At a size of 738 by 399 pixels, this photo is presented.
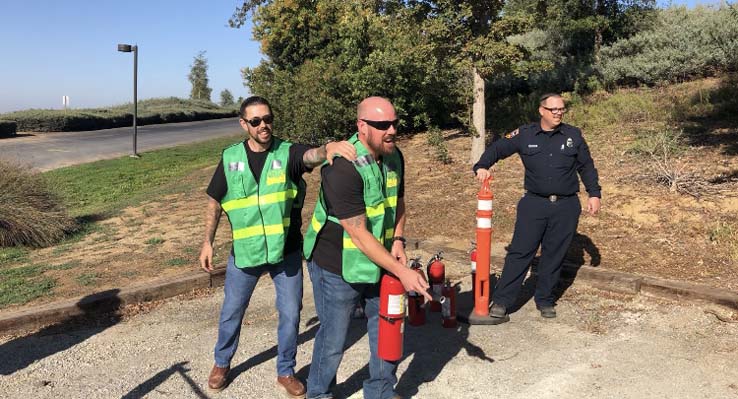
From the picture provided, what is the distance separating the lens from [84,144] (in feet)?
84.7

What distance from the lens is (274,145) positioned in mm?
3766

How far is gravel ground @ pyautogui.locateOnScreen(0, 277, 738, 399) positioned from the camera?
386 cm

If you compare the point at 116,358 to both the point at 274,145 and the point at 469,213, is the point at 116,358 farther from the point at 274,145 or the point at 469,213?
the point at 469,213

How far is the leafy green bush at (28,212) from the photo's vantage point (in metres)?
8.22

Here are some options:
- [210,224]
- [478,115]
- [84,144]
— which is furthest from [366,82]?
[84,144]

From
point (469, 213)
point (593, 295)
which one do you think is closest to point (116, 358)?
point (593, 295)

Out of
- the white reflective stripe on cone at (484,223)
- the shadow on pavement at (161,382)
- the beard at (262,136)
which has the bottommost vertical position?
the shadow on pavement at (161,382)

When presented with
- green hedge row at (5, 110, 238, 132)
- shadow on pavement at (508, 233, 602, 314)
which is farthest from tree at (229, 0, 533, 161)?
green hedge row at (5, 110, 238, 132)

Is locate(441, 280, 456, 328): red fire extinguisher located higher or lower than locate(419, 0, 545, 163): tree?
lower

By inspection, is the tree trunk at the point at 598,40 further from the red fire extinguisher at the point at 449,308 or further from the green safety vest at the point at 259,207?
the green safety vest at the point at 259,207

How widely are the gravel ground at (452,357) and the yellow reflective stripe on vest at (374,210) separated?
1.37 m

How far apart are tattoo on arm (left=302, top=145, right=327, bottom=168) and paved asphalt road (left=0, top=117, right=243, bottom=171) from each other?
16501 millimetres

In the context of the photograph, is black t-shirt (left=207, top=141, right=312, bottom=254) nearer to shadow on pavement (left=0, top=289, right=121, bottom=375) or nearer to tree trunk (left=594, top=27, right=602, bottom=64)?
shadow on pavement (left=0, top=289, right=121, bottom=375)

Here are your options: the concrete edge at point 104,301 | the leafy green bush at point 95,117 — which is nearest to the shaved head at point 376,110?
the concrete edge at point 104,301
